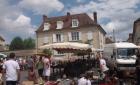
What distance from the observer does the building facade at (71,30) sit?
70.1 m

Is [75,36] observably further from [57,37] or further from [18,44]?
[18,44]

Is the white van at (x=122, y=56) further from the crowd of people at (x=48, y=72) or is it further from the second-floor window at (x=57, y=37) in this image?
the second-floor window at (x=57, y=37)

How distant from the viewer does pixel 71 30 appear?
7250 centimetres

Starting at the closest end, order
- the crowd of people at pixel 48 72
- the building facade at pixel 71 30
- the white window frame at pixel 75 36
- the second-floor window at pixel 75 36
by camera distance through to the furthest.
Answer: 1. the crowd of people at pixel 48 72
2. the building facade at pixel 71 30
3. the white window frame at pixel 75 36
4. the second-floor window at pixel 75 36

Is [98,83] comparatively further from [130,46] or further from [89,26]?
[89,26]

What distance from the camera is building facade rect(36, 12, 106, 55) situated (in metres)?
70.1

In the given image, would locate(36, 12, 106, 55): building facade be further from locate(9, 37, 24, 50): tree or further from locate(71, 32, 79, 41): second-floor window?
locate(9, 37, 24, 50): tree

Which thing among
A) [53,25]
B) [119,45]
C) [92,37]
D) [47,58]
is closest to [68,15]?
[53,25]

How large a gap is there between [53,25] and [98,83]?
189 feet

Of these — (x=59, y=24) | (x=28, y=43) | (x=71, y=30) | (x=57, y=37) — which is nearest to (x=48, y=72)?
(x=71, y=30)

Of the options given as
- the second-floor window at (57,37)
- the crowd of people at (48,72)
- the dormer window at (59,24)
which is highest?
the dormer window at (59,24)

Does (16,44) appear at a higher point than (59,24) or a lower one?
lower

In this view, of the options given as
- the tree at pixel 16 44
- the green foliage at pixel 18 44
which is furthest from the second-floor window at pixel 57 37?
the tree at pixel 16 44

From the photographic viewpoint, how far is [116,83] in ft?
57.7
